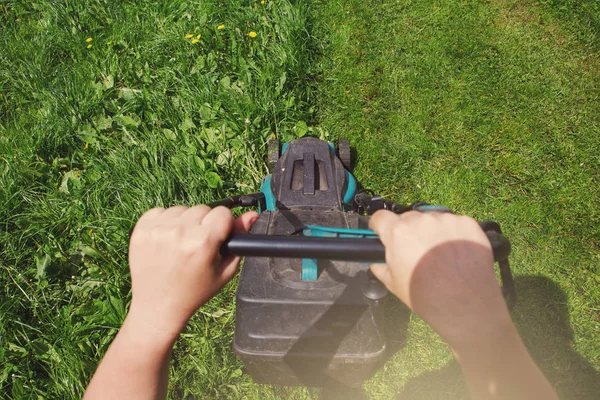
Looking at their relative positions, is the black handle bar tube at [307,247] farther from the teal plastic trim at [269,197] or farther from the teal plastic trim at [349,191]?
the teal plastic trim at [349,191]

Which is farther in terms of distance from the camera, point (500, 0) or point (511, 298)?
point (500, 0)

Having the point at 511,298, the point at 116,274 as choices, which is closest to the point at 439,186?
the point at 511,298

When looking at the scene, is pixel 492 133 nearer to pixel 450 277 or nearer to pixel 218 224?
pixel 450 277

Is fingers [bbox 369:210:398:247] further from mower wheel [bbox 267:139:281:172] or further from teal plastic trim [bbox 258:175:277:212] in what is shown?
mower wheel [bbox 267:139:281:172]

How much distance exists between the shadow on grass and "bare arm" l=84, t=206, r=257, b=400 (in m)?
1.66

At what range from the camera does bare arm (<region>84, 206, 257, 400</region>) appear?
0.90 metres

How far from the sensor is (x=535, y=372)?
2.78ft

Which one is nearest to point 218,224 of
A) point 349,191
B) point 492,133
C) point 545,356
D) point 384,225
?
point 384,225

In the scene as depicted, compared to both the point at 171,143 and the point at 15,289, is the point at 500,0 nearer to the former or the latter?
the point at 171,143

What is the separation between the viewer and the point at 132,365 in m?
0.94

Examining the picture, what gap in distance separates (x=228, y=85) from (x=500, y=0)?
2.80 m

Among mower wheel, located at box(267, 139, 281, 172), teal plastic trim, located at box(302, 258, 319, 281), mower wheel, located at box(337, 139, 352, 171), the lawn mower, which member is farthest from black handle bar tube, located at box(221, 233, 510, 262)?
mower wheel, located at box(337, 139, 352, 171)

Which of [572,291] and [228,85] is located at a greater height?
[228,85]

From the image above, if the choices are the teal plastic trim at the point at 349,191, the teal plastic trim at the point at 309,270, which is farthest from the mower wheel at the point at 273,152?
the teal plastic trim at the point at 309,270
